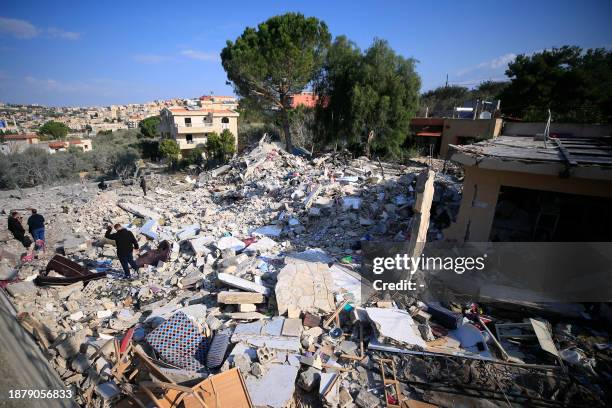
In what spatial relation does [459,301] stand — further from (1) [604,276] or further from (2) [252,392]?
(2) [252,392]

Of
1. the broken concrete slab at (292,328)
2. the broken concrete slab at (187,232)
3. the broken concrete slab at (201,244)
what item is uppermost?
the broken concrete slab at (292,328)

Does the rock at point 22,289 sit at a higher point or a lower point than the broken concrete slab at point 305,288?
lower

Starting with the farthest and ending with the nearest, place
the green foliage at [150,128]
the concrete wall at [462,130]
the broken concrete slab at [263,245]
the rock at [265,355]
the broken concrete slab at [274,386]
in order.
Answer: the green foliage at [150,128]
the concrete wall at [462,130]
the broken concrete slab at [263,245]
the rock at [265,355]
the broken concrete slab at [274,386]

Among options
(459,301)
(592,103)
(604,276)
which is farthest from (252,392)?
(592,103)

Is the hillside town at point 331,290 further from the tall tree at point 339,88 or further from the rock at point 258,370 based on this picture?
the tall tree at point 339,88

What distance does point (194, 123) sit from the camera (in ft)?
93.1

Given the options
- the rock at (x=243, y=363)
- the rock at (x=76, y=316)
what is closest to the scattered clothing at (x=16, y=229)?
the rock at (x=76, y=316)

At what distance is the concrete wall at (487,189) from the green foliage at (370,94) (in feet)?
37.1

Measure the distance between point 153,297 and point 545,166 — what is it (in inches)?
305

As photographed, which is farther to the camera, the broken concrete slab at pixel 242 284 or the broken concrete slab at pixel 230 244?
the broken concrete slab at pixel 230 244

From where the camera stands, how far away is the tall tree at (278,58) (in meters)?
15.9

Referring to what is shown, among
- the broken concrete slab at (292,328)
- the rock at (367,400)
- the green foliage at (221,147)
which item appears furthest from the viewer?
the green foliage at (221,147)

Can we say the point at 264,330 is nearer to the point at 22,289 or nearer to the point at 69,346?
the point at 69,346

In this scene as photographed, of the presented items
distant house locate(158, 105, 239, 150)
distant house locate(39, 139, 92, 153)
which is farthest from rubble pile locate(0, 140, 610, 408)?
distant house locate(39, 139, 92, 153)
